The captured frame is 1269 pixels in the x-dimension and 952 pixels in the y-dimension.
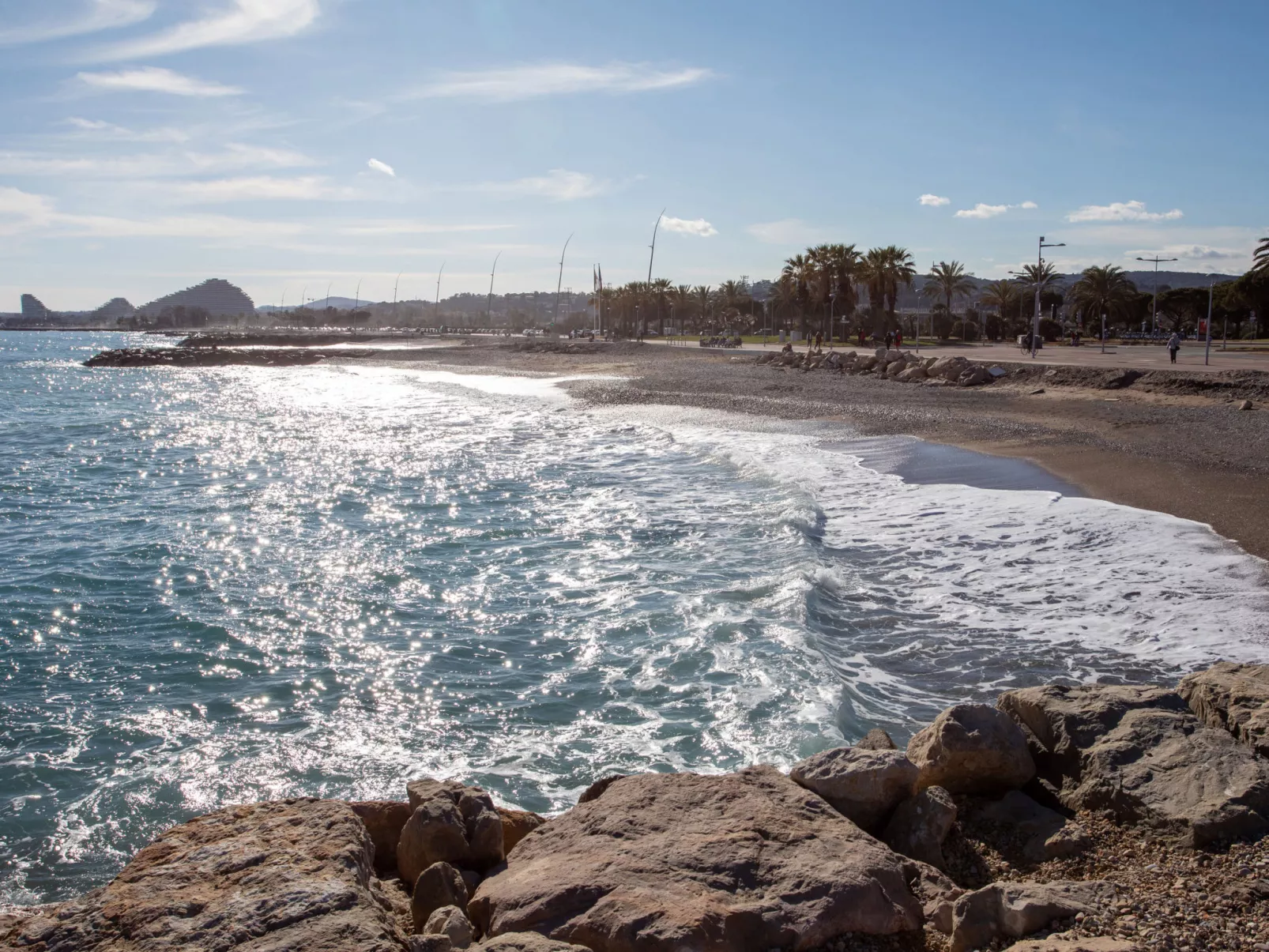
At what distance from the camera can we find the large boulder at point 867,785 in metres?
4.52

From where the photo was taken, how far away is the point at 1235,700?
4852 mm

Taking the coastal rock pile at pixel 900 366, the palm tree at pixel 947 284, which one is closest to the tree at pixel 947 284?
the palm tree at pixel 947 284

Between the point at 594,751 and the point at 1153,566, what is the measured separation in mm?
7307

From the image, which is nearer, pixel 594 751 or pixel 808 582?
pixel 594 751

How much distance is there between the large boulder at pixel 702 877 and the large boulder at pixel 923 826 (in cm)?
30

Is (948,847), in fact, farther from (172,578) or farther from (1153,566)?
(172,578)

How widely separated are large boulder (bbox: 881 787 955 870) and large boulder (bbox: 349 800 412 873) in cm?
240

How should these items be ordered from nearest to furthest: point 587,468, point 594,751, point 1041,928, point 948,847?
point 1041,928
point 948,847
point 594,751
point 587,468

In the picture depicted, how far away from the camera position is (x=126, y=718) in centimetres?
745

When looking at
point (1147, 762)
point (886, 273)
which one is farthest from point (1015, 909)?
point (886, 273)

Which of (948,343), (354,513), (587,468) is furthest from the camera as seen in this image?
(948,343)

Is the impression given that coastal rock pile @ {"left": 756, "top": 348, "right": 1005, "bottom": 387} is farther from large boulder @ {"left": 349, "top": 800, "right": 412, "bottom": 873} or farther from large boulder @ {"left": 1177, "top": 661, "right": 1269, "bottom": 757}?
large boulder @ {"left": 349, "top": 800, "right": 412, "bottom": 873}

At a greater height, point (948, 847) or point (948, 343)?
point (948, 343)

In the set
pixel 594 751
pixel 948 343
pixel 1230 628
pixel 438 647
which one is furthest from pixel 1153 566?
pixel 948 343
